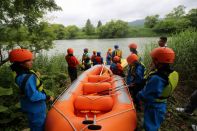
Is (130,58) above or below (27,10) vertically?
below

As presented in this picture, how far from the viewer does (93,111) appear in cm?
428

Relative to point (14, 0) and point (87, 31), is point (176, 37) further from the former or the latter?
point (87, 31)

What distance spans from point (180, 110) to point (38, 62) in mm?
6196

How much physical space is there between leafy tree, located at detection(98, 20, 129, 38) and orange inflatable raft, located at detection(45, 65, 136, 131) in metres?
43.0

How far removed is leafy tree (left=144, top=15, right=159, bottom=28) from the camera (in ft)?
194

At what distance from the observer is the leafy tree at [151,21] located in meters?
59.2

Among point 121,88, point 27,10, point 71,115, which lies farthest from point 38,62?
point 71,115

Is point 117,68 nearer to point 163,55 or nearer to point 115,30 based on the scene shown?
point 163,55

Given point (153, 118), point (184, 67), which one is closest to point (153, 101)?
point (153, 118)

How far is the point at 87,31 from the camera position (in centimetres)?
5694

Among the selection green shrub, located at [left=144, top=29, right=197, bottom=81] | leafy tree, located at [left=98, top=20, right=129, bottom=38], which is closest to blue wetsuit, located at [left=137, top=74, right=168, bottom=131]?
green shrub, located at [left=144, top=29, right=197, bottom=81]

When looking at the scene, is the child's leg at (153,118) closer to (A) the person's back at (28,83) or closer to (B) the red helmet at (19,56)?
(A) the person's back at (28,83)

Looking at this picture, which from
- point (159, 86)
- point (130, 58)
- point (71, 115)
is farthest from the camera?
point (130, 58)

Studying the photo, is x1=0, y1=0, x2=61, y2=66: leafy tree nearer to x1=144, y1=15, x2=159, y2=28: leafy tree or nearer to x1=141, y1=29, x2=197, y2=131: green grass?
x1=141, y1=29, x2=197, y2=131: green grass
